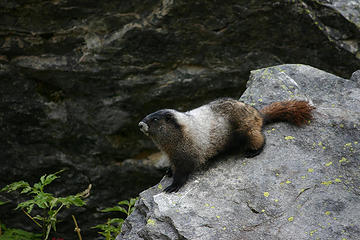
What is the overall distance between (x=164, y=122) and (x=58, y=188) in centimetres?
410

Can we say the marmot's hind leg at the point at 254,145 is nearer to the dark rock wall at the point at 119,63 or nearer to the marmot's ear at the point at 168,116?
the marmot's ear at the point at 168,116

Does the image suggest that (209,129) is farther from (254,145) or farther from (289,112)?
(289,112)

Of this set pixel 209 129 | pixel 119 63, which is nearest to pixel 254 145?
pixel 209 129

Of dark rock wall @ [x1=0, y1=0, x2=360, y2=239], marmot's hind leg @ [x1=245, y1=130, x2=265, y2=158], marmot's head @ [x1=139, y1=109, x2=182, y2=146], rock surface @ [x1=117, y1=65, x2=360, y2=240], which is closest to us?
rock surface @ [x1=117, y1=65, x2=360, y2=240]

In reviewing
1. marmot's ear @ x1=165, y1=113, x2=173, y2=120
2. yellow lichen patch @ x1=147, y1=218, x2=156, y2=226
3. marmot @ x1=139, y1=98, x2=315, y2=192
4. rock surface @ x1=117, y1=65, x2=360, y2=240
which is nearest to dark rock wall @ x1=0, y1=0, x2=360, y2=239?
rock surface @ x1=117, y1=65, x2=360, y2=240

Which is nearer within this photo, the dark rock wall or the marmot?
the marmot

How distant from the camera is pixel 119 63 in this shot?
820 centimetres

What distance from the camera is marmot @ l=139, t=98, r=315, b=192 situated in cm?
533

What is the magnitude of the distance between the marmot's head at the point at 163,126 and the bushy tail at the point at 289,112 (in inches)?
46.4

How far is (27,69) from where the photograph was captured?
8.20 m

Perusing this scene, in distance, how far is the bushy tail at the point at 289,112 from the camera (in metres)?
5.59

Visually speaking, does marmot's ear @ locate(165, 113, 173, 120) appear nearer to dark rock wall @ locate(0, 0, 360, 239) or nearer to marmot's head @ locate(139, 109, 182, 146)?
marmot's head @ locate(139, 109, 182, 146)

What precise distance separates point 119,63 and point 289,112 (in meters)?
3.74

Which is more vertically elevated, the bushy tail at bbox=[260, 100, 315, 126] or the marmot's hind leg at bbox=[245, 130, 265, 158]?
the bushy tail at bbox=[260, 100, 315, 126]
